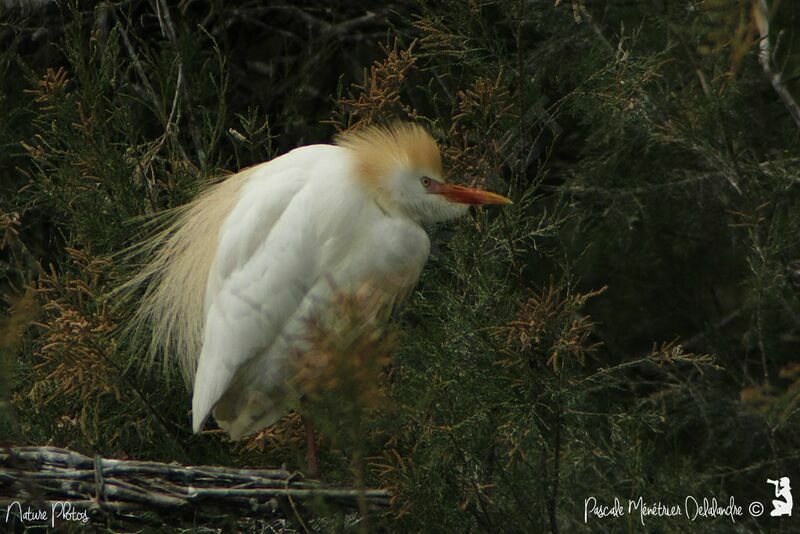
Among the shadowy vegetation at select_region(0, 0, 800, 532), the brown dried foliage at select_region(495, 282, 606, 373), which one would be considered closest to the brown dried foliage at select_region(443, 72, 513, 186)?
the shadowy vegetation at select_region(0, 0, 800, 532)

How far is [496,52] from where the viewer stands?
3.49m

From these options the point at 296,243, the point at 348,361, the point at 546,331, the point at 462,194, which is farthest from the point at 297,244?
the point at 348,361

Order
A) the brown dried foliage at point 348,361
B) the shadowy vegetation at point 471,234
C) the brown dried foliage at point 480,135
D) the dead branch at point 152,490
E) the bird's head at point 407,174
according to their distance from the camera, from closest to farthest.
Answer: the brown dried foliage at point 348,361 → the dead branch at point 152,490 → the shadowy vegetation at point 471,234 → the brown dried foliage at point 480,135 → the bird's head at point 407,174

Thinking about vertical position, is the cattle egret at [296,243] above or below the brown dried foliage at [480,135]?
below

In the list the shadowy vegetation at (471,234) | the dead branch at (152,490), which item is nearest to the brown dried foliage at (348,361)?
the shadowy vegetation at (471,234)

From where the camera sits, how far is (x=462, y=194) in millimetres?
3357

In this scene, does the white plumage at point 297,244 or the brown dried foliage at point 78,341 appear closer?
the brown dried foliage at point 78,341

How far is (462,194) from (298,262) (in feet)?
1.61

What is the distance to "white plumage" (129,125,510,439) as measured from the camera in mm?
3438

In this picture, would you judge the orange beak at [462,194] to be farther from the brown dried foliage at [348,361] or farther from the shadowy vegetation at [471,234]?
the brown dried foliage at [348,361]

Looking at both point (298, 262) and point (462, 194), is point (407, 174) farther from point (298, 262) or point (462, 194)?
point (298, 262)

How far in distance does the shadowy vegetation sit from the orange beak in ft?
0.31

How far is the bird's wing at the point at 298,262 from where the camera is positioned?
3.45 meters

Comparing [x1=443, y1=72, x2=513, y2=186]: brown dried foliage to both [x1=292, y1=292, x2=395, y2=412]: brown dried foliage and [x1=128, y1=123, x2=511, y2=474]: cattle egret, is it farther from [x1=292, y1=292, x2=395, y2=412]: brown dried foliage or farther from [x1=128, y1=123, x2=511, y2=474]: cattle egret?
[x1=292, y1=292, x2=395, y2=412]: brown dried foliage
